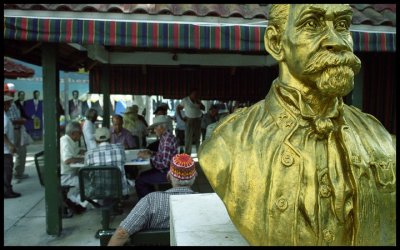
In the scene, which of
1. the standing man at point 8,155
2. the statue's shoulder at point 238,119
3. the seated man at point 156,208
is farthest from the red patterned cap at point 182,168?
the standing man at point 8,155

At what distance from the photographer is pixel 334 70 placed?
1608mm

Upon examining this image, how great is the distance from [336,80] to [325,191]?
1.45 feet

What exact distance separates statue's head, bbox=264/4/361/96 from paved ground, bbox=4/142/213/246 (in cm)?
330

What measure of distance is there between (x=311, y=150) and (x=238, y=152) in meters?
0.30

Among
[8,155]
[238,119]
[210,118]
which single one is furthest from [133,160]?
[210,118]

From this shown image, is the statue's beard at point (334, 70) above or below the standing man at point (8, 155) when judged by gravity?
above

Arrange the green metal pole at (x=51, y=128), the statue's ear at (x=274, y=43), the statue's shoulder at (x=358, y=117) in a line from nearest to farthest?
the statue's ear at (x=274, y=43) < the statue's shoulder at (x=358, y=117) < the green metal pole at (x=51, y=128)

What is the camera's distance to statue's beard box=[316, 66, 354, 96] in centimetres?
161

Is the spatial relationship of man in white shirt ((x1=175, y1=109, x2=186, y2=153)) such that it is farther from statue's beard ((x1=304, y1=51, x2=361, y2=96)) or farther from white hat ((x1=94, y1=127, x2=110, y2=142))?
statue's beard ((x1=304, y1=51, x2=361, y2=96))

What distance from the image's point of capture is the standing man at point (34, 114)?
13266 mm

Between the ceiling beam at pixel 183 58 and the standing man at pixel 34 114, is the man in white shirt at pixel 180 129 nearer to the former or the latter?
the ceiling beam at pixel 183 58

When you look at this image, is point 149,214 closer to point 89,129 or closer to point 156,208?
point 156,208

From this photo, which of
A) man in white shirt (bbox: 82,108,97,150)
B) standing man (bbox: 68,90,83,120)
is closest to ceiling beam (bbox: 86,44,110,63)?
man in white shirt (bbox: 82,108,97,150)

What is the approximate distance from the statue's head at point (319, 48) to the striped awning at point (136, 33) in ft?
7.08
